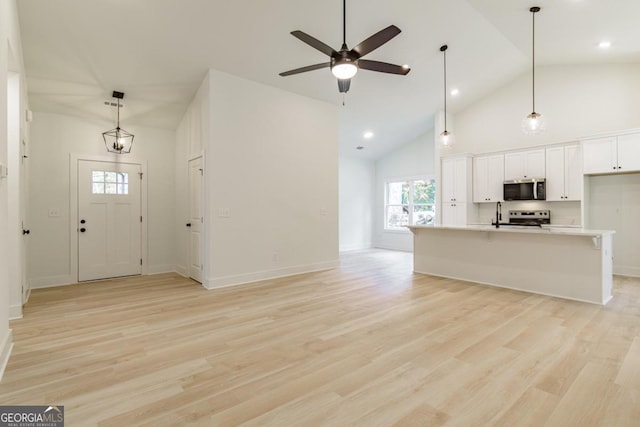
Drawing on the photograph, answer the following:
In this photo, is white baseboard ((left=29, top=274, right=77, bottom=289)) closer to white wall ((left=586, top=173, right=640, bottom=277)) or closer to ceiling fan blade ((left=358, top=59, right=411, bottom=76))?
ceiling fan blade ((left=358, top=59, right=411, bottom=76))

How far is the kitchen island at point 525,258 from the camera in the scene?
3936mm

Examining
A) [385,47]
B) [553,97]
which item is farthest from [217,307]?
[553,97]

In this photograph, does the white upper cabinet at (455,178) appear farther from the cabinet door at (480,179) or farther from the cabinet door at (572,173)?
the cabinet door at (572,173)

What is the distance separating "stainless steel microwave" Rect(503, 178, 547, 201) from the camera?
5977 mm

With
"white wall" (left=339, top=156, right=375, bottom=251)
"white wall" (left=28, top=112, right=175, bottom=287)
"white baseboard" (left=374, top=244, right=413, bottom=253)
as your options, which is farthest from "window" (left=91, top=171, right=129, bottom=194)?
"white baseboard" (left=374, top=244, right=413, bottom=253)

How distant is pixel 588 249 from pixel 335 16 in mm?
4511

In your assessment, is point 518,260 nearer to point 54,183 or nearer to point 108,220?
point 108,220

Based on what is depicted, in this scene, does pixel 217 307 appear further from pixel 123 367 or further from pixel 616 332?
pixel 616 332

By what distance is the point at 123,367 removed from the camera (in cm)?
233

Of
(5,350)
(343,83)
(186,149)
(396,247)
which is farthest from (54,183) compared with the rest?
(396,247)

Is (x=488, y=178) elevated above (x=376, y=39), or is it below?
below

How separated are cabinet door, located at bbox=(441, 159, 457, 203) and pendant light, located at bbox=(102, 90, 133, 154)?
668 cm

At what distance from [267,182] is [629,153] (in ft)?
19.9

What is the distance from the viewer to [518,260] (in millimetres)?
4574
